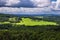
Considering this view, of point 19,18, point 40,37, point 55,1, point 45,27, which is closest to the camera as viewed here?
point 40,37

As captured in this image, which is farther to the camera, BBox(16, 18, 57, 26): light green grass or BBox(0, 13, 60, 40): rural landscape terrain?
BBox(16, 18, 57, 26): light green grass

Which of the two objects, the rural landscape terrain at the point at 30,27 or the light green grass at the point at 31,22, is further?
the light green grass at the point at 31,22

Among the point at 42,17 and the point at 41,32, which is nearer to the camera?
the point at 41,32

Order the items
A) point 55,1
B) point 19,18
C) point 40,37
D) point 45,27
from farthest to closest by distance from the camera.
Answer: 1. point 55,1
2. point 19,18
3. point 45,27
4. point 40,37

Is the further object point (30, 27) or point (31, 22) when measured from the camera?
point (31, 22)

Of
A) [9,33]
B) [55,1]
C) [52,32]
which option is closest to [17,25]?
[9,33]

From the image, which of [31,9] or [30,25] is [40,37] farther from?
[31,9]

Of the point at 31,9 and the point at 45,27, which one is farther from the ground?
the point at 31,9
